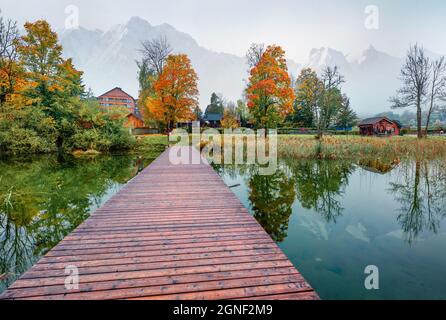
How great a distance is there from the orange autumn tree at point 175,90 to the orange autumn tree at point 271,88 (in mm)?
7292

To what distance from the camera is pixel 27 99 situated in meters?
18.4

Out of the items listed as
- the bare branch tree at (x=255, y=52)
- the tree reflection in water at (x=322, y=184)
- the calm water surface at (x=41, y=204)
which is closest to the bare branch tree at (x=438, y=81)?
the bare branch tree at (x=255, y=52)

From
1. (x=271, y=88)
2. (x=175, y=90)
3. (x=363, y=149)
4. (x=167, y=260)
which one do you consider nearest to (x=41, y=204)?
(x=167, y=260)

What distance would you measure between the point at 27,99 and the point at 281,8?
2365cm

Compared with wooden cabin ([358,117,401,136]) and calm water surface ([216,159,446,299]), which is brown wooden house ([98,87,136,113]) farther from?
calm water surface ([216,159,446,299])

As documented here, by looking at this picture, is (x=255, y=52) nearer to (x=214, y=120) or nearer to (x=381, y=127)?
(x=214, y=120)

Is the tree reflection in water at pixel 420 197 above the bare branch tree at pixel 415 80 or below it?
below

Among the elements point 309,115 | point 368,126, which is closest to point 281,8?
A: point 309,115

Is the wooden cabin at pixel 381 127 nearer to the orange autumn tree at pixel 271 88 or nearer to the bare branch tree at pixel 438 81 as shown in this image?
the bare branch tree at pixel 438 81

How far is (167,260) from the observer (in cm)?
280

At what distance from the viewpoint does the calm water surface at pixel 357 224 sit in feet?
11.8

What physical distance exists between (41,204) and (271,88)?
15530 mm

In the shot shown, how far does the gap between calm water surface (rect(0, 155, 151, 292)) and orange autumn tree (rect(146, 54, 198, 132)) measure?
11.3 meters
